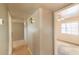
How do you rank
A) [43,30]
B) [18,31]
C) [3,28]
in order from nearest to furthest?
1. [3,28]
2. [43,30]
3. [18,31]

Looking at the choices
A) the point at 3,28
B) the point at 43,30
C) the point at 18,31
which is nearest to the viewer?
the point at 3,28

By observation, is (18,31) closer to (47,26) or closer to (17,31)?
(17,31)

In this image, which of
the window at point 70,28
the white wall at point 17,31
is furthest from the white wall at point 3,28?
the window at point 70,28

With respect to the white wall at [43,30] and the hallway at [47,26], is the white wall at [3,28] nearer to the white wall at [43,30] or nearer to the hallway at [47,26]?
the hallway at [47,26]

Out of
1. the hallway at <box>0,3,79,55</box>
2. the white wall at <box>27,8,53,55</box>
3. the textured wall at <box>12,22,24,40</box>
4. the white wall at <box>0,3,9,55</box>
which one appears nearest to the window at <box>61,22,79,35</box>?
the hallway at <box>0,3,79,55</box>

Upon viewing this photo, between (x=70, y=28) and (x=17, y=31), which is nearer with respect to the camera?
(x=70, y=28)

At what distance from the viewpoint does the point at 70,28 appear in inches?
70.6

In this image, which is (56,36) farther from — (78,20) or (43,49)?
(78,20)

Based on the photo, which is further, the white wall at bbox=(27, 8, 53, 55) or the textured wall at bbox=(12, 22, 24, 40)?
the textured wall at bbox=(12, 22, 24, 40)

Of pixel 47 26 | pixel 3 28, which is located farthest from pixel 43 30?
pixel 3 28

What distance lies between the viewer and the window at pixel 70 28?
5.77 feet

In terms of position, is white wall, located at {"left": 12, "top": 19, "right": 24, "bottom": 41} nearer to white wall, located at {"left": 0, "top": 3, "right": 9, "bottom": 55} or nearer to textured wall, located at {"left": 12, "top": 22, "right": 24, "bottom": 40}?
textured wall, located at {"left": 12, "top": 22, "right": 24, "bottom": 40}

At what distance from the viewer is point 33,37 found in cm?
193

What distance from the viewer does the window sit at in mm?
1758
